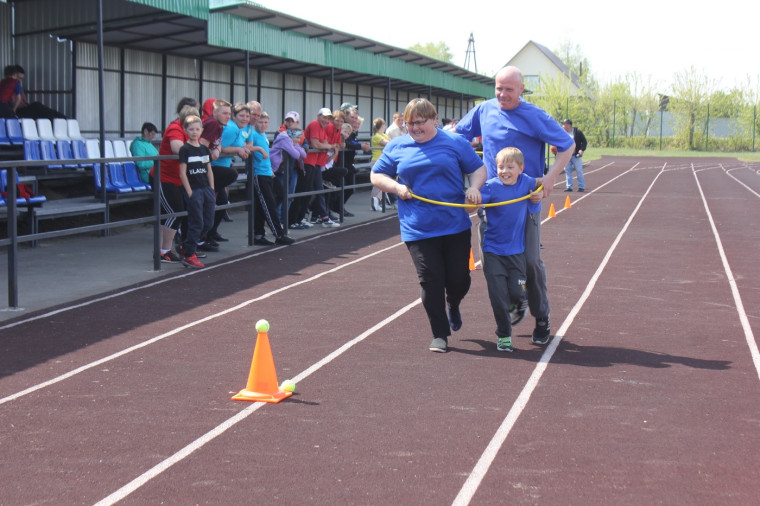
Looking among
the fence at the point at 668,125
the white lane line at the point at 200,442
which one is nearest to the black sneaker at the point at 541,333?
the white lane line at the point at 200,442

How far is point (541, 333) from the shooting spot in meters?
7.48

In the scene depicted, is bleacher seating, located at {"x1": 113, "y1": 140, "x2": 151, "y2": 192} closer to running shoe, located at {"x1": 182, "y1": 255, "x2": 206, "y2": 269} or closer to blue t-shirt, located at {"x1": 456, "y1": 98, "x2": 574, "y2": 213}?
running shoe, located at {"x1": 182, "y1": 255, "x2": 206, "y2": 269}

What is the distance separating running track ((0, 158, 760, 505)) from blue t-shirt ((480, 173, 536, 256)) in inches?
31.7

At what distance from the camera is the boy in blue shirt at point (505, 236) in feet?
23.3

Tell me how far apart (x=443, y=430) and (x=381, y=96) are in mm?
31088

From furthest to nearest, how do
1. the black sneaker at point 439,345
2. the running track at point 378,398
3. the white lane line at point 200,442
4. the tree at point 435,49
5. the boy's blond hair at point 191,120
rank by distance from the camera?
the tree at point 435,49, the boy's blond hair at point 191,120, the black sneaker at point 439,345, the running track at point 378,398, the white lane line at point 200,442


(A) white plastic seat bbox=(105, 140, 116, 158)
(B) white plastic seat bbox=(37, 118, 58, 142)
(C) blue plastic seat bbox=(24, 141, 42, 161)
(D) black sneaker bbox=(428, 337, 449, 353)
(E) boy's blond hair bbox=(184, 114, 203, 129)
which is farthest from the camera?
(A) white plastic seat bbox=(105, 140, 116, 158)

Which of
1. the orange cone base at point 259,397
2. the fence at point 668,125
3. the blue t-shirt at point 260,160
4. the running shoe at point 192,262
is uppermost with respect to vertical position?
the fence at point 668,125

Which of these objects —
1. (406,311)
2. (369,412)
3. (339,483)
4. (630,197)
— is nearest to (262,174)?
(406,311)

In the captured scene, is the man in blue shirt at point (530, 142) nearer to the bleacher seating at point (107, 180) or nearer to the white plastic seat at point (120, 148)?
the bleacher seating at point (107, 180)

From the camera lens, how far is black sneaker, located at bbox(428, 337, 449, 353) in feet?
23.6

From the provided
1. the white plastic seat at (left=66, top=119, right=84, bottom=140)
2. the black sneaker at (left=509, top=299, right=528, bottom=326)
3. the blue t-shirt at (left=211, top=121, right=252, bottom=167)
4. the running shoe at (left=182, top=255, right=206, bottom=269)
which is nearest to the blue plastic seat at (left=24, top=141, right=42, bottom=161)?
the white plastic seat at (left=66, top=119, right=84, bottom=140)

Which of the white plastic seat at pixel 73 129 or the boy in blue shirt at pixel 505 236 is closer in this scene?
the boy in blue shirt at pixel 505 236

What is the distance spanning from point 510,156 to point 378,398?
220 cm
